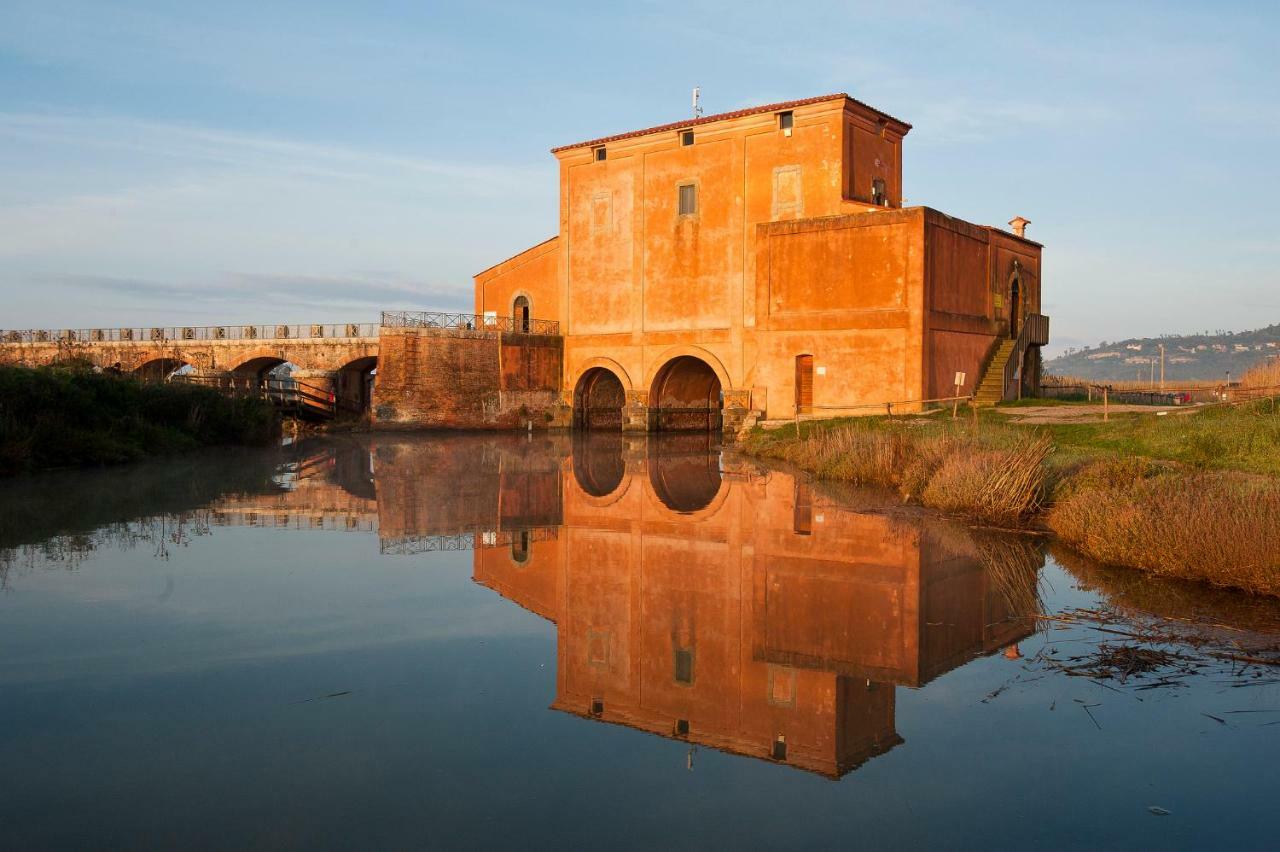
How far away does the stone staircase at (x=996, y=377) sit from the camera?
98.0 feet

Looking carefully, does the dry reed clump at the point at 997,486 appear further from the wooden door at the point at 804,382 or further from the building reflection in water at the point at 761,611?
the wooden door at the point at 804,382

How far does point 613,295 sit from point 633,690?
29.6m

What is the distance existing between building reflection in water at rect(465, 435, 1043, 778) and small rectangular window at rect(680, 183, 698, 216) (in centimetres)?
1973

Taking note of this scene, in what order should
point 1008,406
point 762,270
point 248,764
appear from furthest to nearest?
point 762,270 → point 1008,406 → point 248,764

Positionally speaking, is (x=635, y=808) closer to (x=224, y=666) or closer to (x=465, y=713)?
(x=465, y=713)

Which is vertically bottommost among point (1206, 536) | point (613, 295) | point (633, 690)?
point (633, 690)

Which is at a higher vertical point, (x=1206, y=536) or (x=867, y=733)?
(x=1206, y=536)

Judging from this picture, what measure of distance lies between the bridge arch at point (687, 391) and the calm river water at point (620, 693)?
21.8m

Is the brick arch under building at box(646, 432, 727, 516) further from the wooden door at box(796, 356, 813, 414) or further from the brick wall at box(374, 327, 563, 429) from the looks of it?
the brick wall at box(374, 327, 563, 429)

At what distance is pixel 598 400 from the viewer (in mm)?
38375

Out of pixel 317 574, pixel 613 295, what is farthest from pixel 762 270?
pixel 317 574

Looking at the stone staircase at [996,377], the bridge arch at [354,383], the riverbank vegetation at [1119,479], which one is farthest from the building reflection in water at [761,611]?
the bridge arch at [354,383]

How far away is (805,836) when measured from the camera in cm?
422

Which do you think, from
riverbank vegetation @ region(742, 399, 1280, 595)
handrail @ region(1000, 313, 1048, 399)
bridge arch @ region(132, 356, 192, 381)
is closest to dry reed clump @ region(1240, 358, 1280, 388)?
riverbank vegetation @ region(742, 399, 1280, 595)
